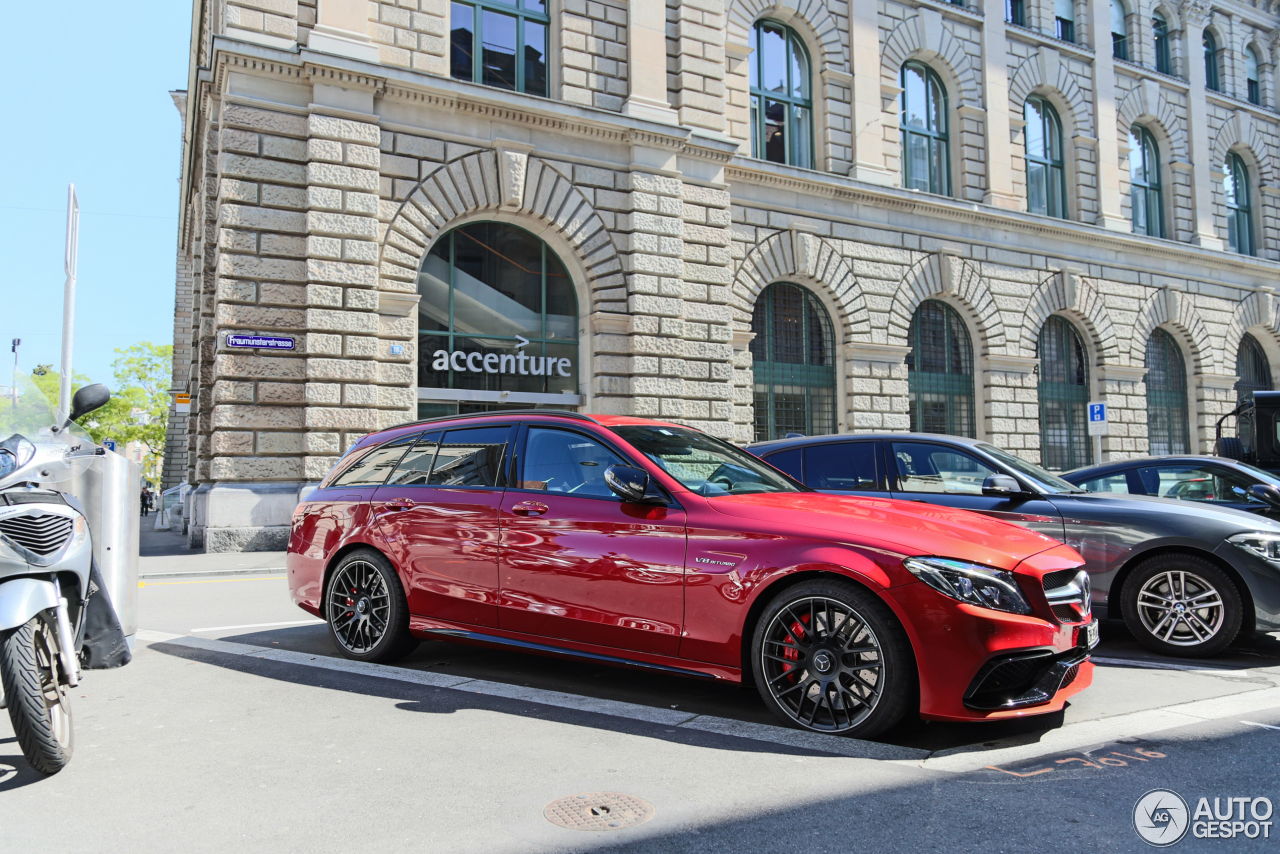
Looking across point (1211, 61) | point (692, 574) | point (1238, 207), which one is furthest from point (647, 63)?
point (1238, 207)

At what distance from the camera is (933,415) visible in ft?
76.9

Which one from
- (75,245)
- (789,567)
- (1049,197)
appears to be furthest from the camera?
(1049,197)

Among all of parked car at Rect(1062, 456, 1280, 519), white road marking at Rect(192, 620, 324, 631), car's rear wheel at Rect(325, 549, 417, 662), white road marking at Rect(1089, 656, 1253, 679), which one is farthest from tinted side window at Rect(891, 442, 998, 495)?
white road marking at Rect(192, 620, 324, 631)

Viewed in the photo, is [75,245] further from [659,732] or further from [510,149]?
[659,732]

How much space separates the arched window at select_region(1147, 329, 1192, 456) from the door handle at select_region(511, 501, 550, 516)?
90.1 ft

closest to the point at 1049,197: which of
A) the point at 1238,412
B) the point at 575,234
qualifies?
the point at 1238,412

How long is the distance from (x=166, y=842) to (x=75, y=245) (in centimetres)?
1670

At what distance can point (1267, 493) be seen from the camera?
7844 mm

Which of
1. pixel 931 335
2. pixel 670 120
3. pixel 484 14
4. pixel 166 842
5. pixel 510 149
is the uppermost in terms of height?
pixel 484 14

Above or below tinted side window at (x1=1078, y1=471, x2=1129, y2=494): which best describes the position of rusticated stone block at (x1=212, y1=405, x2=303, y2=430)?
above

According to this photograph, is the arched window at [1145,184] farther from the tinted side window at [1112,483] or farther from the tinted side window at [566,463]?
the tinted side window at [566,463]

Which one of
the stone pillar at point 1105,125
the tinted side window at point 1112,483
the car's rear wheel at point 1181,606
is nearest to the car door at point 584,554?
the car's rear wheel at point 1181,606

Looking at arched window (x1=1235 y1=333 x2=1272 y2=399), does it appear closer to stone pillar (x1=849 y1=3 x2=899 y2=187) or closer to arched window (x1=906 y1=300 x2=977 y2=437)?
arched window (x1=906 y1=300 x2=977 y2=437)

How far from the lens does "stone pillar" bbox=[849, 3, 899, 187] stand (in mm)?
22359
